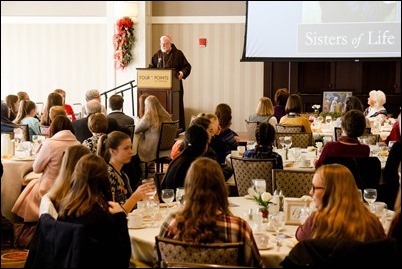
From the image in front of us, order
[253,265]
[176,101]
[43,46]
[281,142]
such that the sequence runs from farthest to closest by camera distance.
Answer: [43,46] < [176,101] < [281,142] < [253,265]

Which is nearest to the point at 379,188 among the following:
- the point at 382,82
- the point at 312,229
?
the point at 312,229

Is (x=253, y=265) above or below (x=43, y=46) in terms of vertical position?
below

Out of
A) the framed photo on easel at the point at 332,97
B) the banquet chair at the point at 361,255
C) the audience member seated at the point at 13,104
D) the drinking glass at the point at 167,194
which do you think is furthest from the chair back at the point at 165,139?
the banquet chair at the point at 361,255

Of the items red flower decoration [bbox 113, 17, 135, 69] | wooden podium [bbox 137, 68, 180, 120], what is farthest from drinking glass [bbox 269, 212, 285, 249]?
red flower decoration [bbox 113, 17, 135, 69]

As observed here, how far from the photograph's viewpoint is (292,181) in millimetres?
5395

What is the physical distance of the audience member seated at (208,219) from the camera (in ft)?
11.6

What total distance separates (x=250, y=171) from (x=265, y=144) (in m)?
0.26

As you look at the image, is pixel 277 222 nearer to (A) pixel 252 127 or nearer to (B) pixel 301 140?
(B) pixel 301 140

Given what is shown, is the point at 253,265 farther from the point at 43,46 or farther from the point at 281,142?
the point at 43,46

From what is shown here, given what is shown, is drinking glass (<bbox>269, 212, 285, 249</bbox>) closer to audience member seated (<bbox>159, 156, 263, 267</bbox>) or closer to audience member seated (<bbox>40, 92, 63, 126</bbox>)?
audience member seated (<bbox>159, 156, 263, 267</bbox>)

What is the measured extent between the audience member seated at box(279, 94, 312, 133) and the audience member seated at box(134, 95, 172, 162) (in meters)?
1.50

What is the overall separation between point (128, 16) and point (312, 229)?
1126 cm

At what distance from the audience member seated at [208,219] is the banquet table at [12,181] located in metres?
3.64

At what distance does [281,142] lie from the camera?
7840mm
